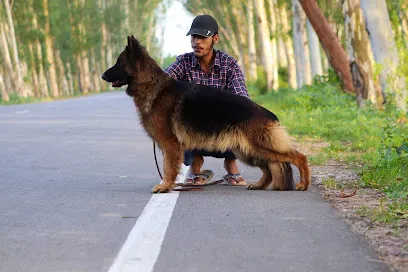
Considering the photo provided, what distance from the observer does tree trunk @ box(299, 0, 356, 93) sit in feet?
70.5

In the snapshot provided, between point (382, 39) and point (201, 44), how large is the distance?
8215mm

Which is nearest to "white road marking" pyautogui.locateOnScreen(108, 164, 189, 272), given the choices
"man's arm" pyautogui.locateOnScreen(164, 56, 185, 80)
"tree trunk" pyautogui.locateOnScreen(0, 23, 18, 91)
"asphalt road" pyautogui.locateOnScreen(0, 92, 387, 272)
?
"asphalt road" pyautogui.locateOnScreen(0, 92, 387, 272)

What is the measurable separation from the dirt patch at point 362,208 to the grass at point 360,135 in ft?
0.32

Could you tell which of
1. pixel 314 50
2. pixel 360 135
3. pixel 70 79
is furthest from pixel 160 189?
pixel 70 79

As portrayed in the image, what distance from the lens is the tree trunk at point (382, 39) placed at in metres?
15.1

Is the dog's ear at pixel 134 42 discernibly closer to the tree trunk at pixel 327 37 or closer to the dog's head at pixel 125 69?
the dog's head at pixel 125 69

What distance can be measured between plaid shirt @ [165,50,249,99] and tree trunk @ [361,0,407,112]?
748 cm

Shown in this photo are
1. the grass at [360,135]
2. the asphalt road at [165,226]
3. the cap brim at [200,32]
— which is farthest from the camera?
the cap brim at [200,32]

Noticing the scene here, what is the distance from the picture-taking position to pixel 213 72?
8188mm

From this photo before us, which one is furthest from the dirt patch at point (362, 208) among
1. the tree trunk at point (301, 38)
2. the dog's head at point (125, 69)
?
the tree trunk at point (301, 38)

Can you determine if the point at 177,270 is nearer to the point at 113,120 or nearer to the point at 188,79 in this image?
the point at 188,79

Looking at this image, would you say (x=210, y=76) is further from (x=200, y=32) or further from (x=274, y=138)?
(x=274, y=138)

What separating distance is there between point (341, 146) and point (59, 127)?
7687 millimetres

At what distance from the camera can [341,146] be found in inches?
465
